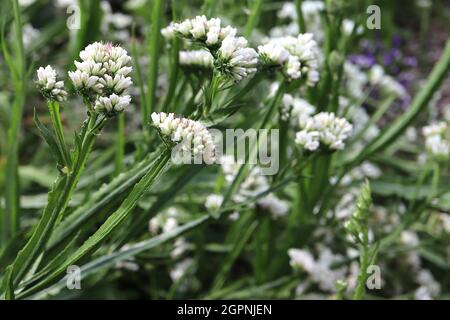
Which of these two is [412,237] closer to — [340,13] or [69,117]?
[340,13]

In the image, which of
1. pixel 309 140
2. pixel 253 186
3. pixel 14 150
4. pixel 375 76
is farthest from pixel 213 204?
pixel 375 76

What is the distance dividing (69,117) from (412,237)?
867mm

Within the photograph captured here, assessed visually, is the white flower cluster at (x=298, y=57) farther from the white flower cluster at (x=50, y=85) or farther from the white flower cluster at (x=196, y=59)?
the white flower cluster at (x=50, y=85)

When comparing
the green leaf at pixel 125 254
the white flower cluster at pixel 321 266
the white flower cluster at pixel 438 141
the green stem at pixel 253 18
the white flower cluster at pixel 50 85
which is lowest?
the white flower cluster at pixel 321 266

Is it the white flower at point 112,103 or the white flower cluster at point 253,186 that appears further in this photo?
the white flower cluster at point 253,186

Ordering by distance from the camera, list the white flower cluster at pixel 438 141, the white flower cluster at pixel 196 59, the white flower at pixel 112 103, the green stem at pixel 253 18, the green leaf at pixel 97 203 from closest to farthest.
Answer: the white flower at pixel 112 103 < the green leaf at pixel 97 203 < the white flower cluster at pixel 196 59 < the green stem at pixel 253 18 < the white flower cluster at pixel 438 141

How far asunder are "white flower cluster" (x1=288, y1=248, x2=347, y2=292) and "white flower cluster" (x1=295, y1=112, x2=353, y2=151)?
0.98ft

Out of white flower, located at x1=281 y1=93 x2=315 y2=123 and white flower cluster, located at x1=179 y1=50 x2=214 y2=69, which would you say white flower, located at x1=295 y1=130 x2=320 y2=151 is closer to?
white flower, located at x1=281 y1=93 x2=315 y2=123

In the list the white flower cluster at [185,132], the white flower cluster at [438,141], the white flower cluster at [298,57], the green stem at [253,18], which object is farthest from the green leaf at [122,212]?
the white flower cluster at [438,141]

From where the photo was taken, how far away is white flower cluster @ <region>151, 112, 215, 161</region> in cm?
76

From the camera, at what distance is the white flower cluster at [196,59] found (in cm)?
110

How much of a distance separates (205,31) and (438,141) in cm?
69

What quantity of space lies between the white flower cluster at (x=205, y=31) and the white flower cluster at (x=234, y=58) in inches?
0.5
